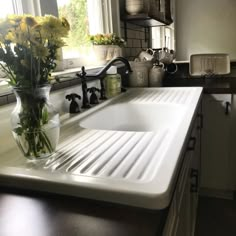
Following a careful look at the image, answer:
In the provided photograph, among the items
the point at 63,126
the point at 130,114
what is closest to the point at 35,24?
the point at 63,126

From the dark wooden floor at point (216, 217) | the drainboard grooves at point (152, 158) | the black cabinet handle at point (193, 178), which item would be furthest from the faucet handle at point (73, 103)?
the dark wooden floor at point (216, 217)

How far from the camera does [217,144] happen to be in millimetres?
2018

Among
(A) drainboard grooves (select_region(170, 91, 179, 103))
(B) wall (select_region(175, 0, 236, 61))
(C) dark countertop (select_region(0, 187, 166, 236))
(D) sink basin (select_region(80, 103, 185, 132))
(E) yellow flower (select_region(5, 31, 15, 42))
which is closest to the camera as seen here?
(C) dark countertop (select_region(0, 187, 166, 236))

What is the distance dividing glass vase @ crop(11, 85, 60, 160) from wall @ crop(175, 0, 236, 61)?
516 cm

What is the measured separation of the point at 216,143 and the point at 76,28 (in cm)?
124

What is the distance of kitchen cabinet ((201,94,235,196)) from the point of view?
1.94 metres

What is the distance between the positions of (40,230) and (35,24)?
17.5 inches

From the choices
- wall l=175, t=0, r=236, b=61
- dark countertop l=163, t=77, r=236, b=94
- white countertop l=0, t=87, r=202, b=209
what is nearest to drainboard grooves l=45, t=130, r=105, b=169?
white countertop l=0, t=87, r=202, b=209

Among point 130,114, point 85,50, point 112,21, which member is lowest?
point 130,114

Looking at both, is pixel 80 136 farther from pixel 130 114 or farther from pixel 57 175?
pixel 130 114

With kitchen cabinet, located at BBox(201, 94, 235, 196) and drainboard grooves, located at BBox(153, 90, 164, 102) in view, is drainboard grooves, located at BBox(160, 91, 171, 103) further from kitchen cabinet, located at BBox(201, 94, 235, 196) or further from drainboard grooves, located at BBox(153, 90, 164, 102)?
kitchen cabinet, located at BBox(201, 94, 235, 196)

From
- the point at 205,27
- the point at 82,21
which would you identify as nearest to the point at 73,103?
the point at 82,21

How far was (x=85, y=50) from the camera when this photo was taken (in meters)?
1.93

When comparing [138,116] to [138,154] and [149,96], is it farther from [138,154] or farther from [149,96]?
[138,154]
